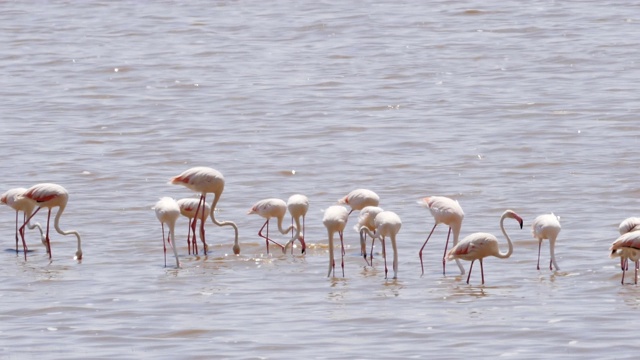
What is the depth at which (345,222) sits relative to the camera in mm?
9766

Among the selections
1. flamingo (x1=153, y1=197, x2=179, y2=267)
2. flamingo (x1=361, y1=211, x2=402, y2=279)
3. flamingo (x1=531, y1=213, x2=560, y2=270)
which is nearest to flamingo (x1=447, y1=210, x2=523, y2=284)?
flamingo (x1=361, y1=211, x2=402, y2=279)

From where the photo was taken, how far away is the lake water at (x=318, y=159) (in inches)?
322

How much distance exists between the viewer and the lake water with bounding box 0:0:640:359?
8180mm

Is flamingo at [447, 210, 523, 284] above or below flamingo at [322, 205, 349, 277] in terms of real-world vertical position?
below

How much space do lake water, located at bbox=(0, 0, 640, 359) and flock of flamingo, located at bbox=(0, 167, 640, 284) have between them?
18cm

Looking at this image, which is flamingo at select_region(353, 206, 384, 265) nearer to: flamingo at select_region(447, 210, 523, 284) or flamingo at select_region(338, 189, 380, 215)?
flamingo at select_region(338, 189, 380, 215)

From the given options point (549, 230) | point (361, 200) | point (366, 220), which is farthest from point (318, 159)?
point (549, 230)

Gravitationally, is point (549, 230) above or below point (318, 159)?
below

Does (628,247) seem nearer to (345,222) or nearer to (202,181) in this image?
(345,222)

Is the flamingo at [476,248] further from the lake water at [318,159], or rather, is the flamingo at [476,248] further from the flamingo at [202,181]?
the flamingo at [202,181]

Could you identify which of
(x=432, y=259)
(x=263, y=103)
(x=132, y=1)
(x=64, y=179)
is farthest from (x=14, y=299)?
(x=132, y=1)

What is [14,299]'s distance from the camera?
9070 millimetres

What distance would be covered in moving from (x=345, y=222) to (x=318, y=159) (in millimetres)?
4829

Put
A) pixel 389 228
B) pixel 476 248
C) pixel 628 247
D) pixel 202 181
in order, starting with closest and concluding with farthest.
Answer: pixel 628 247 < pixel 476 248 < pixel 389 228 < pixel 202 181
